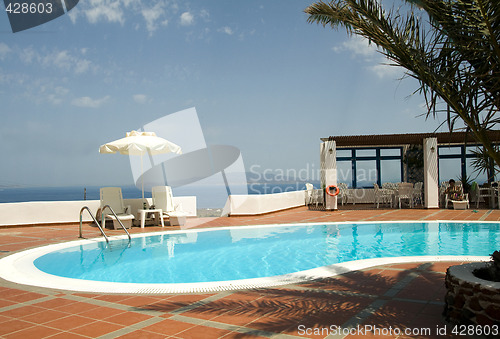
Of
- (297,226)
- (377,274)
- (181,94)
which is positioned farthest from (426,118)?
(181,94)

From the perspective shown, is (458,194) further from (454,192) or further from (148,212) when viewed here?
(148,212)

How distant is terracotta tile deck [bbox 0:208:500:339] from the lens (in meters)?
3.17

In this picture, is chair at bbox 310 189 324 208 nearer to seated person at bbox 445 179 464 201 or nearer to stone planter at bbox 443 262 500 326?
seated person at bbox 445 179 464 201

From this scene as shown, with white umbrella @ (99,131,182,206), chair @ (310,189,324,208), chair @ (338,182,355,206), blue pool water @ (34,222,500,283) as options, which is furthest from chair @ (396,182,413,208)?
white umbrella @ (99,131,182,206)

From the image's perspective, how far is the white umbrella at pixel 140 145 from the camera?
11.0 m

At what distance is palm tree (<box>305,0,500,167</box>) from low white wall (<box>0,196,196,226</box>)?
32.5ft

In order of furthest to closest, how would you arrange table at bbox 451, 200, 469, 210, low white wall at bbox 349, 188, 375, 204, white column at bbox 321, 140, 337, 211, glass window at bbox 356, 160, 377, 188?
1. glass window at bbox 356, 160, 377, 188
2. low white wall at bbox 349, 188, 375, 204
3. white column at bbox 321, 140, 337, 211
4. table at bbox 451, 200, 469, 210

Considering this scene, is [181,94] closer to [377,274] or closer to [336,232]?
[336,232]

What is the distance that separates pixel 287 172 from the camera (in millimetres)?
19016

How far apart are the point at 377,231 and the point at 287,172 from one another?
29.3 ft

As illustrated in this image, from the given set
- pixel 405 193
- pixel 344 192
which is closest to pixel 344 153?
pixel 344 192

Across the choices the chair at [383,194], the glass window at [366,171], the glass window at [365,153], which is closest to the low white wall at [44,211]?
the chair at [383,194]

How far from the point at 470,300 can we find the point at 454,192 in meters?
13.0

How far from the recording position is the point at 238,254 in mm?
7961
